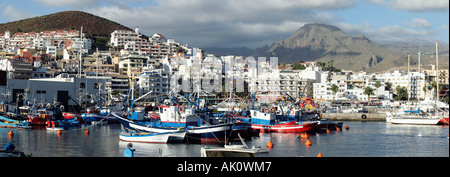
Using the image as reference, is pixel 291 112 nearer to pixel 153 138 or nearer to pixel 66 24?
pixel 153 138

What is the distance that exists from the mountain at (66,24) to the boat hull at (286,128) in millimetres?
126739

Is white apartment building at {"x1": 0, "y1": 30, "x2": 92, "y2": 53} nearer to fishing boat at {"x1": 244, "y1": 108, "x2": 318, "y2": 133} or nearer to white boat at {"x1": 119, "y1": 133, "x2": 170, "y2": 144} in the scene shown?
fishing boat at {"x1": 244, "y1": 108, "x2": 318, "y2": 133}

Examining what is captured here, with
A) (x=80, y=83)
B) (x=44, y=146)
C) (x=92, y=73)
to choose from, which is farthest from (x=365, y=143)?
(x=92, y=73)

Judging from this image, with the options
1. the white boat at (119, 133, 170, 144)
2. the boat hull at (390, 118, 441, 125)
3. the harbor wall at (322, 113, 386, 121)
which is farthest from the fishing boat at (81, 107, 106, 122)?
the boat hull at (390, 118, 441, 125)

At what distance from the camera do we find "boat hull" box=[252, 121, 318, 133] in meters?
45.7

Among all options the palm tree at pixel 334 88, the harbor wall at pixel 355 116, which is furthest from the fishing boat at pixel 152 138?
the palm tree at pixel 334 88

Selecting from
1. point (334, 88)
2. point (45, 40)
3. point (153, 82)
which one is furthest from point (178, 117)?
point (45, 40)

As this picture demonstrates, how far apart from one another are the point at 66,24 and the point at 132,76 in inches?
4234

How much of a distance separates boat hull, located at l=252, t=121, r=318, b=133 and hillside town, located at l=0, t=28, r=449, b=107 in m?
29.3

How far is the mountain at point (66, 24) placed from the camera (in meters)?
172

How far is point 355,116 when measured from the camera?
255 ft
